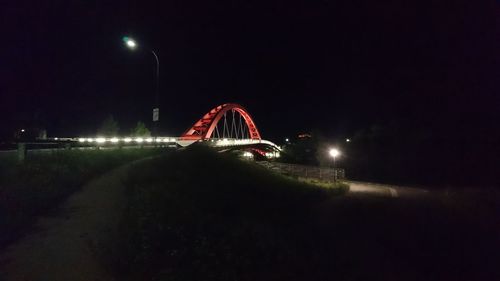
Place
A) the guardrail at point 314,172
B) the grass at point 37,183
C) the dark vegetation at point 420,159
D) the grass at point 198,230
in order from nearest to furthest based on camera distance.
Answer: the grass at point 198,230, the grass at point 37,183, the guardrail at point 314,172, the dark vegetation at point 420,159

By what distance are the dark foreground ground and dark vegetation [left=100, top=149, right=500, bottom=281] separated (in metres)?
0.03

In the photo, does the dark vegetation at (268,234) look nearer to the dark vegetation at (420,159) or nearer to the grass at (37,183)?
the grass at (37,183)

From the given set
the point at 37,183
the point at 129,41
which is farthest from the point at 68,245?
the point at 129,41

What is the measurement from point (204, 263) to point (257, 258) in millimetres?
1456

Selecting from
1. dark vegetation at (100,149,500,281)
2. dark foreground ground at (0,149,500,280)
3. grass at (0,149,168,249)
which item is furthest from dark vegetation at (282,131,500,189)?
grass at (0,149,168,249)

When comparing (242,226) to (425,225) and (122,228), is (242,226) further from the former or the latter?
(425,225)

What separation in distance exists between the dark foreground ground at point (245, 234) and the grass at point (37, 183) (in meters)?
0.70

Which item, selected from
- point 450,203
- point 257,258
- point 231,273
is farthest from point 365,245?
point 450,203

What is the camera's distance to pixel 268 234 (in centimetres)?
Result: 890

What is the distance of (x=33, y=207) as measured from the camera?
7953 millimetres

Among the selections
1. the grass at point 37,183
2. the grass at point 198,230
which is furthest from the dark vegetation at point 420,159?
the grass at point 37,183

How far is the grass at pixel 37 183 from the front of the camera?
7.04 meters

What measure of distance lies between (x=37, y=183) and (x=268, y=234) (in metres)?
7.76

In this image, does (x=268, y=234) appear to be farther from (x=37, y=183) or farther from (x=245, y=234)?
(x=37, y=183)
